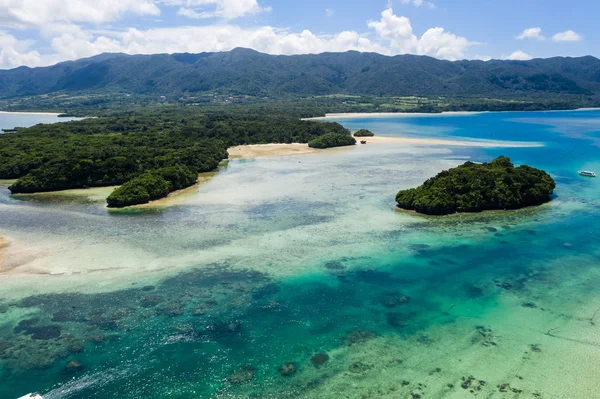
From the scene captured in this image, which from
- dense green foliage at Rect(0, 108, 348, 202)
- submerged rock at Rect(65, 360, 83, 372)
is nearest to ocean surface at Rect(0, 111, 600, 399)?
submerged rock at Rect(65, 360, 83, 372)

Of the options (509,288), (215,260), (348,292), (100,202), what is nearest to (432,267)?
(509,288)

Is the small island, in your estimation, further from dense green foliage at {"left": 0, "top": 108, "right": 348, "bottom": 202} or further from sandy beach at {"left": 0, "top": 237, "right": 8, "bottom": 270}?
sandy beach at {"left": 0, "top": 237, "right": 8, "bottom": 270}

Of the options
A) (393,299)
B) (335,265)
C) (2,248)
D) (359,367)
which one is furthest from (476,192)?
(2,248)

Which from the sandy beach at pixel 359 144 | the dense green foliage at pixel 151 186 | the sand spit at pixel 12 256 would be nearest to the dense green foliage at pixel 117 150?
the dense green foliage at pixel 151 186

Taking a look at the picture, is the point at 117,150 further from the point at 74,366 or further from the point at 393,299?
the point at 393,299

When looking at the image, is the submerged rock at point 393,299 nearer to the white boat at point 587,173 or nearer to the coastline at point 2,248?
the coastline at point 2,248

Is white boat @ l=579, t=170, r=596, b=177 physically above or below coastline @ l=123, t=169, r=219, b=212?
above
